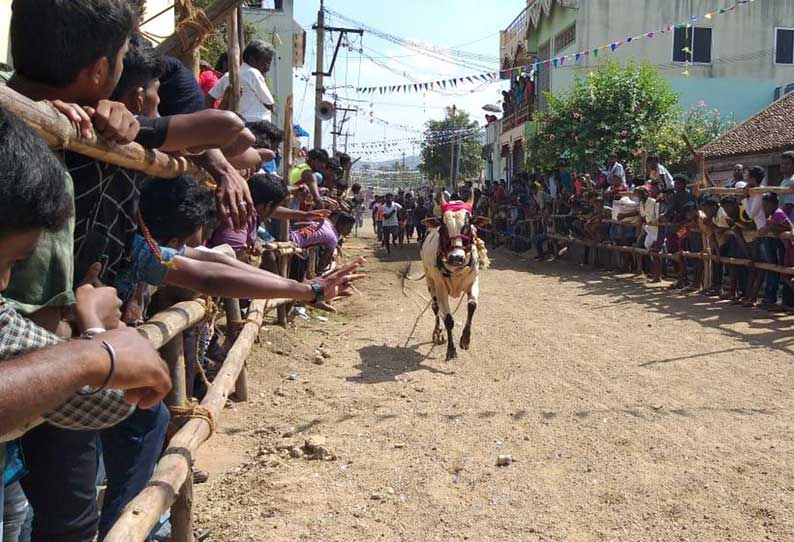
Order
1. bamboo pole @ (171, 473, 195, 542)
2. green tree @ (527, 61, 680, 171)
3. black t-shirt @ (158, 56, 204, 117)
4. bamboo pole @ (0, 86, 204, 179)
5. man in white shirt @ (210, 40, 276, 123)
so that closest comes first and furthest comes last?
bamboo pole @ (0, 86, 204, 179) → bamboo pole @ (171, 473, 195, 542) → black t-shirt @ (158, 56, 204, 117) → man in white shirt @ (210, 40, 276, 123) → green tree @ (527, 61, 680, 171)

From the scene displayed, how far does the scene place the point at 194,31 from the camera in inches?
188

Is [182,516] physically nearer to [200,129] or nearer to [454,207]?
[200,129]

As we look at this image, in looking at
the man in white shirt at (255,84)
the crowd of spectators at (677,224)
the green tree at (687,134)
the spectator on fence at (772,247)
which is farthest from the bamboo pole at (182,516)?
the green tree at (687,134)

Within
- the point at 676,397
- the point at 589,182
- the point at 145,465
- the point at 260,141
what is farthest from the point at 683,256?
the point at 145,465

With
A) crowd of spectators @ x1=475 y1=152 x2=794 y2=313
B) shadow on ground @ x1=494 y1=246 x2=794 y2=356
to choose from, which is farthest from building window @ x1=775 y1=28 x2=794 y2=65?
shadow on ground @ x1=494 y1=246 x2=794 y2=356

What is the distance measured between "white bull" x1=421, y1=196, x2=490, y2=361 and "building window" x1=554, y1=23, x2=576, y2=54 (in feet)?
64.3

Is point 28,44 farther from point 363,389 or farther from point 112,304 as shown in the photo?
point 363,389

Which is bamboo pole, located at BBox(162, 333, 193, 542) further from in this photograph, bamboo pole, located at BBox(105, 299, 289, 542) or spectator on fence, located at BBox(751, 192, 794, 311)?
spectator on fence, located at BBox(751, 192, 794, 311)

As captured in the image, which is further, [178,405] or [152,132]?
[178,405]

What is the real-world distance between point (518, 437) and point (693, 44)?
80.7 feet

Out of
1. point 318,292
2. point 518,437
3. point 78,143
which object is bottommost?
point 518,437

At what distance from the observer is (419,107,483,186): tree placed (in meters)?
53.1

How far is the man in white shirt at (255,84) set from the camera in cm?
689

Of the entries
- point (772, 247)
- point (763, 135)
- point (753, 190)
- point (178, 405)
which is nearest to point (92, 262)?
point (178, 405)
